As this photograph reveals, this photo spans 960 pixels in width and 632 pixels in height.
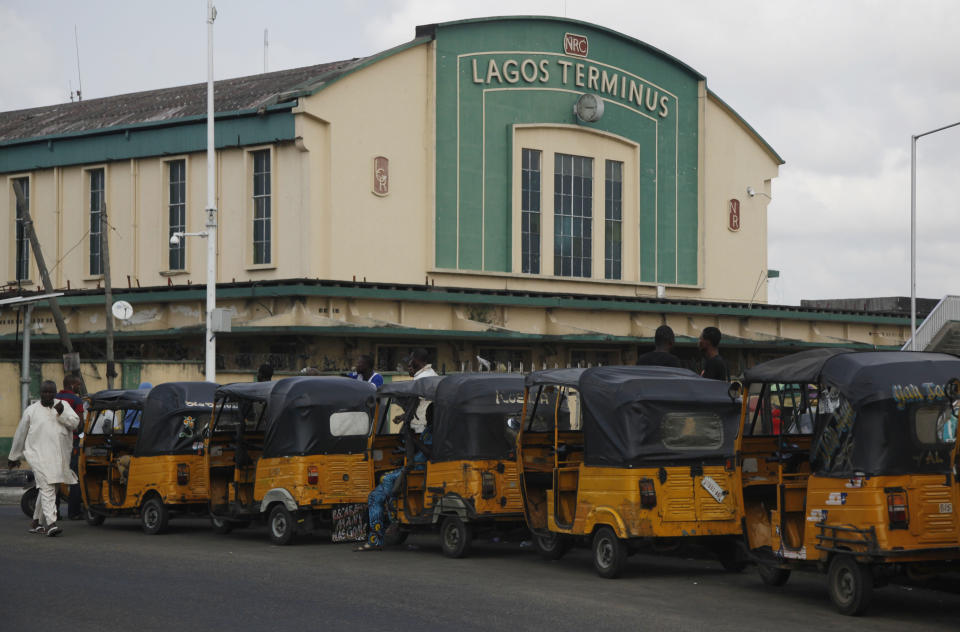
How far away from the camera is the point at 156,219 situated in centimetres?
4006

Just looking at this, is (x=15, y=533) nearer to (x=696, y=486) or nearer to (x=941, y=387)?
(x=696, y=486)

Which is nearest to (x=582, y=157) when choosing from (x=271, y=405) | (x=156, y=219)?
(x=156, y=219)

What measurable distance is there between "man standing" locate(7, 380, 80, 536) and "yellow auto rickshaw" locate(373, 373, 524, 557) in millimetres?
4945

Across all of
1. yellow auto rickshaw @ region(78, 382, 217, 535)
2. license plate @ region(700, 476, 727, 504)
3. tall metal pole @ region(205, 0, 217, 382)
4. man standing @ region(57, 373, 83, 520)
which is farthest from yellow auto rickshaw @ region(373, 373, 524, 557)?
tall metal pole @ region(205, 0, 217, 382)

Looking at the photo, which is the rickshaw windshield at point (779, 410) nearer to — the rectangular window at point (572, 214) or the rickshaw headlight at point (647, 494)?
the rickshaw headlight at point (647, 494)

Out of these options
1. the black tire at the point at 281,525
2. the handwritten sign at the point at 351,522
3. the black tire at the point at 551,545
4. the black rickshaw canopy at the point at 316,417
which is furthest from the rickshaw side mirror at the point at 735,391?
the black tire at the point at 281,525

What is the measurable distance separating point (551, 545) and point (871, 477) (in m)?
4.87

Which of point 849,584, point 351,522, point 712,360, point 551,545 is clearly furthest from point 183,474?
point 849,584

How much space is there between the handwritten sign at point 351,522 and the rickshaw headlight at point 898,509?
7.71 meters

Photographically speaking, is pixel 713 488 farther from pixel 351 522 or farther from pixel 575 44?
pixel 575 44

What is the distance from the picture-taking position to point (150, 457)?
18.8 metres

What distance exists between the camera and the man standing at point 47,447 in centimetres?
1772

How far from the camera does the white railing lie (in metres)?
43.0

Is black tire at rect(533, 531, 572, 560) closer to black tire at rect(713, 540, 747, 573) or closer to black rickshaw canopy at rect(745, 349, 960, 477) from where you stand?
black tire at rect(713, 540, 747, 573)
